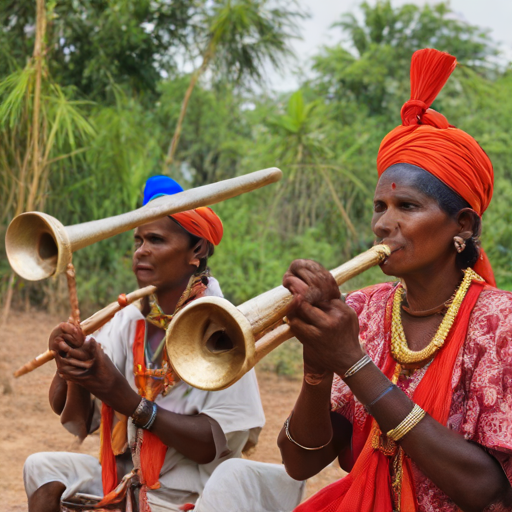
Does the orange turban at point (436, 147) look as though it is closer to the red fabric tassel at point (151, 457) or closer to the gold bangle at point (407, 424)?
the gold bangle at point (407, 424)

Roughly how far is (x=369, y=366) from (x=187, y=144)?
1011cm

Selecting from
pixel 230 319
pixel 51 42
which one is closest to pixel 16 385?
pixel 51 42

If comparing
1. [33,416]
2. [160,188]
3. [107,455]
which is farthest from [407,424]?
[33,416]

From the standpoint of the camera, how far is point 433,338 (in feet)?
6.94

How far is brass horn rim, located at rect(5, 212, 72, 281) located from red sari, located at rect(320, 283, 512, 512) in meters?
1.07

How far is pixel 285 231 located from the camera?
10.1 meters

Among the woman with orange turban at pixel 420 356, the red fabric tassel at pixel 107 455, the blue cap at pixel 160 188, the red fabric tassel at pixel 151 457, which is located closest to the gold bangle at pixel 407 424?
the woman with orange turban at pixel 420 356

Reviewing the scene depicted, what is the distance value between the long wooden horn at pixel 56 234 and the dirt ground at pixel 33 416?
2.73 m

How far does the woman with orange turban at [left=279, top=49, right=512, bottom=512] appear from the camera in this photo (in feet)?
6.11

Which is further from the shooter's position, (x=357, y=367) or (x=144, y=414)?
(x=144, y=414)

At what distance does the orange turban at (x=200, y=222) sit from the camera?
3111 millimetres

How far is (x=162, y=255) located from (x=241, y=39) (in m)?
6.63

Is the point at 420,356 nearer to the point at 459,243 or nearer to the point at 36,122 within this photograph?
the point at 459,243

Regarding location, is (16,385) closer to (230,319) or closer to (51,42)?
(51,42)
